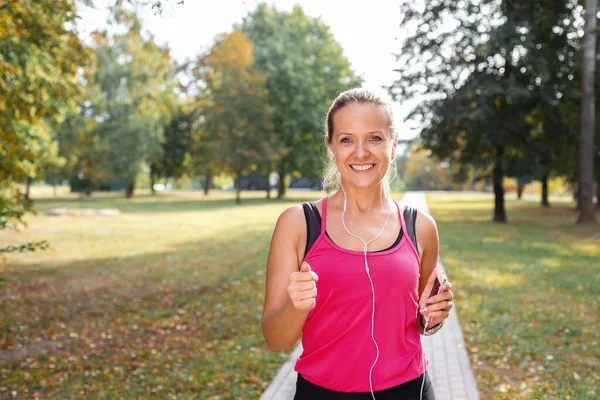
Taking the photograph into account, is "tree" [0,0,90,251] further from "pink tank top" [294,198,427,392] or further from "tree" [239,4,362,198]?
"tree" [239,4,362,198]

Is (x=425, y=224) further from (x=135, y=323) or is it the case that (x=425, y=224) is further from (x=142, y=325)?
(x=135, y=323)

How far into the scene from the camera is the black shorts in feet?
6.78

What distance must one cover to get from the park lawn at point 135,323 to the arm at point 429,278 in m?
3.65

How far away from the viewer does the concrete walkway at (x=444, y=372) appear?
5.36 m

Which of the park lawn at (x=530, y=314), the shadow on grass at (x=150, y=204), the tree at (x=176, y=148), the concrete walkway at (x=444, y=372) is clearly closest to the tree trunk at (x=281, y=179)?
the shadow on grass at (x=150, y=204)

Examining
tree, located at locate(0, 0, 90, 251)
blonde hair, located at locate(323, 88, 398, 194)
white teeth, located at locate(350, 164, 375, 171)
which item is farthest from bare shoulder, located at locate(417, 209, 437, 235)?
tree, located at locate(0, 0, 90, 251)

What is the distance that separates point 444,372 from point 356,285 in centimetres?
443

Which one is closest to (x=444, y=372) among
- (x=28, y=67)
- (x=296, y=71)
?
(x=28, y=67)

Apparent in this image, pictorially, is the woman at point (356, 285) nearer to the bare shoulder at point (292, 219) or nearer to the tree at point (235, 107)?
the bare shoulder at point (292, 219)

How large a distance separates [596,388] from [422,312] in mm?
4353

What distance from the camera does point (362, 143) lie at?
217cm

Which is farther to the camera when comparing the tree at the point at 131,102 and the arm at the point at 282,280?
the tree at the point at 131,102

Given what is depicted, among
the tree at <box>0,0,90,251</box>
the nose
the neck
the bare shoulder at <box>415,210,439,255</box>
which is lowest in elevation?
the bare shoulder at <box>415,210,439,255</box>

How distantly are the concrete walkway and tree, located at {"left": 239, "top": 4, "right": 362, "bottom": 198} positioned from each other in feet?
113
